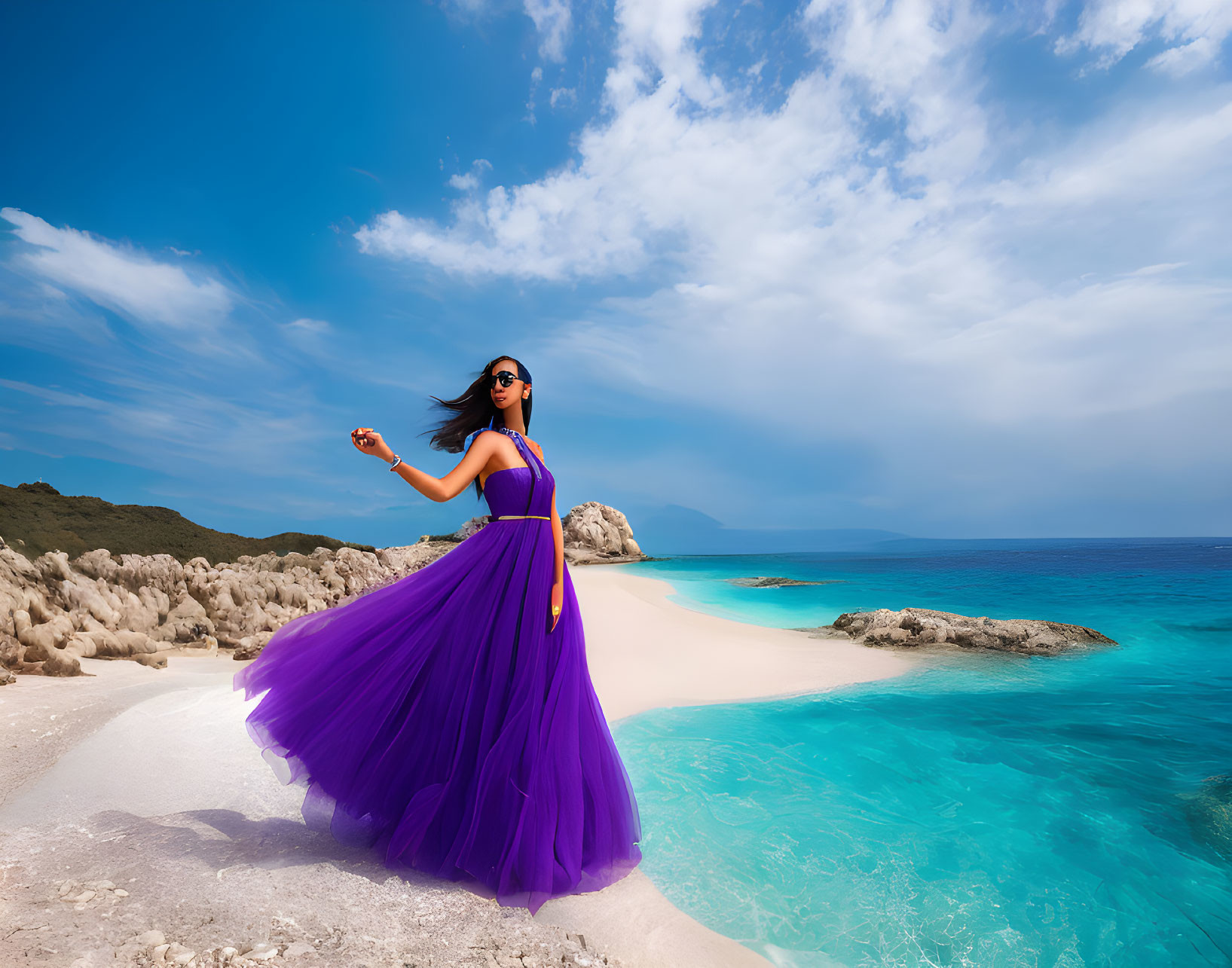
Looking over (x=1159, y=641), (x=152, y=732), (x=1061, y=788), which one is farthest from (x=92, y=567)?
(x=1159, y=641)

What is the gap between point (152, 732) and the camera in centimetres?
378

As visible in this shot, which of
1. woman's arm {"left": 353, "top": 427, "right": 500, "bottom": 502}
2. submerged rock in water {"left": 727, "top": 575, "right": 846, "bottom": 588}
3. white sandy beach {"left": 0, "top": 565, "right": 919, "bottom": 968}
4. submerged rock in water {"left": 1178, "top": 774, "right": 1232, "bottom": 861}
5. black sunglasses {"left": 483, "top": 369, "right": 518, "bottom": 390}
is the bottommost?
submerged rock in water {"left": 1178, "top": 774, "right": 1232, "bottom": 861}

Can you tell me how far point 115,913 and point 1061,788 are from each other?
584 cm

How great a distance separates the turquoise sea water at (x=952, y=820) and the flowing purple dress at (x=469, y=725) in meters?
0.76

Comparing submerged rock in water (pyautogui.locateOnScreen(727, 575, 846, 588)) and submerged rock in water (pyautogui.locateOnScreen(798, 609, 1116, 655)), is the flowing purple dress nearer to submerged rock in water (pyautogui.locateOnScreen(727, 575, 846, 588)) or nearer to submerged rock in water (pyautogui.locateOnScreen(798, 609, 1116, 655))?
submerged rock in water (pyautogui.locateOnScreen(798, 609, 1116, 655))

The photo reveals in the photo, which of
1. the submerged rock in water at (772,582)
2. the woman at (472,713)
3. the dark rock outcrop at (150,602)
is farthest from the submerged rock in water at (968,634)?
the submerged rock in water at (772,582)

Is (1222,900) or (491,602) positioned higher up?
(491,602)

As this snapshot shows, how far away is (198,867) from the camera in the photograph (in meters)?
2.26

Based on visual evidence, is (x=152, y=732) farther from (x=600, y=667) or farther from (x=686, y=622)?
(x=686, y=622)

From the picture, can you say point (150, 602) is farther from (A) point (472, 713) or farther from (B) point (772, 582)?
(B) point (772, 582)

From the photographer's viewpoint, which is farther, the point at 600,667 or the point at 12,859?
the point at 600,667

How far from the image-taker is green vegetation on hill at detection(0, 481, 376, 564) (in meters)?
10.2

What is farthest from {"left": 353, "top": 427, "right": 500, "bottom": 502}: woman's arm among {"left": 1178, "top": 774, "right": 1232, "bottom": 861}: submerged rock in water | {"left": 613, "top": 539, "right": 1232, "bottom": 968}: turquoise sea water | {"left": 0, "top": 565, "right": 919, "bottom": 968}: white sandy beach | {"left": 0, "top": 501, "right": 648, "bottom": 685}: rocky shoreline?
{"left": 1178, "top": 774, "right": 1232, "bottom": 861}: submerged rock in water

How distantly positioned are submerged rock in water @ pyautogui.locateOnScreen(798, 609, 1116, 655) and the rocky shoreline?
927cm
